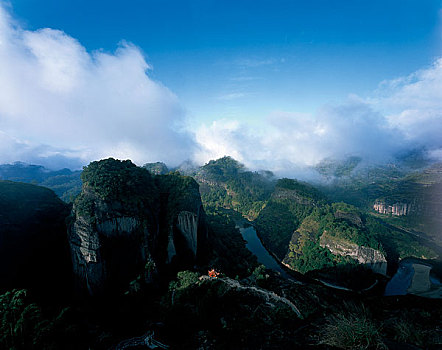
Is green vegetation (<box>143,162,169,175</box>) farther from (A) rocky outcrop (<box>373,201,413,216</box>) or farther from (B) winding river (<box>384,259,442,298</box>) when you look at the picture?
(A) rocky outcrop (<box>373,201,413,216</box>)

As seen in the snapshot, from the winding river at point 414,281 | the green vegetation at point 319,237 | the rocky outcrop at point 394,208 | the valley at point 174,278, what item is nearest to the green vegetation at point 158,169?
the valley at point 174,278

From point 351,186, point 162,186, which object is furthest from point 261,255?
point 351,186

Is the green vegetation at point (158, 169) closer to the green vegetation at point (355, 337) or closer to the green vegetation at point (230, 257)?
the green vegetation at point (230, 257)

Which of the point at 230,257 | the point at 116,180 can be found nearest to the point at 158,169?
the point at 230,257

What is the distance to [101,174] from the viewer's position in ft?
83.9

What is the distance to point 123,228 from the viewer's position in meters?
24.3

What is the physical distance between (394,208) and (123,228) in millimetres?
109847

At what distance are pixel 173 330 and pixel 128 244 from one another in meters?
14.3

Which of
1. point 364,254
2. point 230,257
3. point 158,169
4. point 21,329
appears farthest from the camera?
point 158,169

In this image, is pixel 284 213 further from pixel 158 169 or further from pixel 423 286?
pixel 158 169

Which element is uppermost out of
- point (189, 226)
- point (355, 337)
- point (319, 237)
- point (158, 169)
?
point (158, 169)

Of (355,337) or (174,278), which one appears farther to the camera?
(174,278)

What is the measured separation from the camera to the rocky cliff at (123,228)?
21942mm

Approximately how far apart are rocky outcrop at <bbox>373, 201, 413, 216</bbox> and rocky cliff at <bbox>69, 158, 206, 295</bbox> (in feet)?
316
